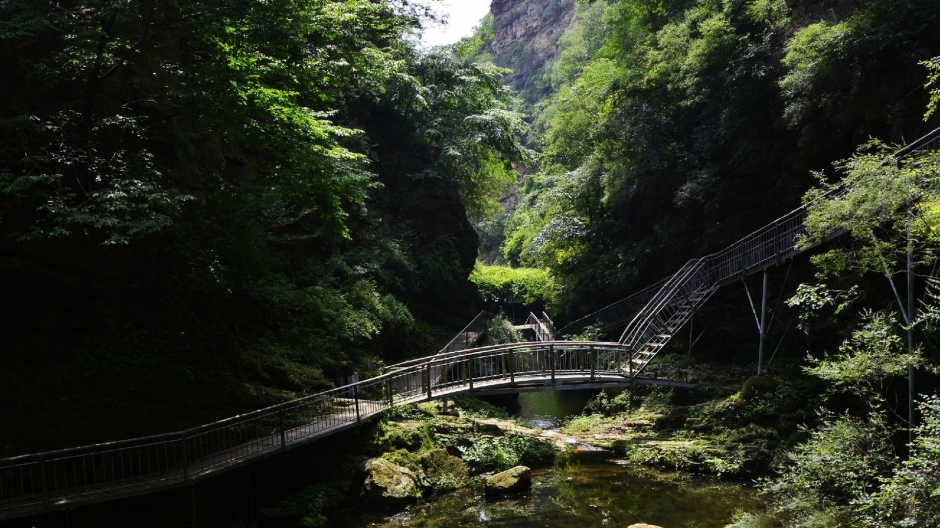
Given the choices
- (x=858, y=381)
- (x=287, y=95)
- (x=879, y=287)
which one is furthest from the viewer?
(x=879, y=287)

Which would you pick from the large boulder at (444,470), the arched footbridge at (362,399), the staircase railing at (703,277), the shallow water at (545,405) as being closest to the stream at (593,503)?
the large boulder at (444,470)

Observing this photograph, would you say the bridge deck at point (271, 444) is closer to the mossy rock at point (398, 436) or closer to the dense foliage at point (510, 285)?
the mossy rock at point (398, 436)

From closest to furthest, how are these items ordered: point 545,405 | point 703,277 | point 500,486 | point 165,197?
point 165,197 < point 500,486 < point 703,277 < point 545,405

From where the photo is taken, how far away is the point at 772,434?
548 inches

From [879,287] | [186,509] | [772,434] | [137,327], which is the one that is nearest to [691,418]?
[772,434]

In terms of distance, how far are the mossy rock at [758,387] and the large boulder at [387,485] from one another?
29.1 feet

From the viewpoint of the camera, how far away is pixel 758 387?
15.7m

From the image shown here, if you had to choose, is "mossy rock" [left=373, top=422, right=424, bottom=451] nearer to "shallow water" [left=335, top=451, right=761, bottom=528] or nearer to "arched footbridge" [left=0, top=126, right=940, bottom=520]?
"arched footbridge" [left=0, top=126, right=940, bottom=520]

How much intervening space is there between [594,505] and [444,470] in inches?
120

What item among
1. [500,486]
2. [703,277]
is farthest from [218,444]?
[703,277]

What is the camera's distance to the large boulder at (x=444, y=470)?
12297 mm

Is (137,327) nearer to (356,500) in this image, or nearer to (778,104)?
(356,500)

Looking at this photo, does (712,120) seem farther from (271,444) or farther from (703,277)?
(271,444)

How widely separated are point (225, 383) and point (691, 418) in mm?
11273
